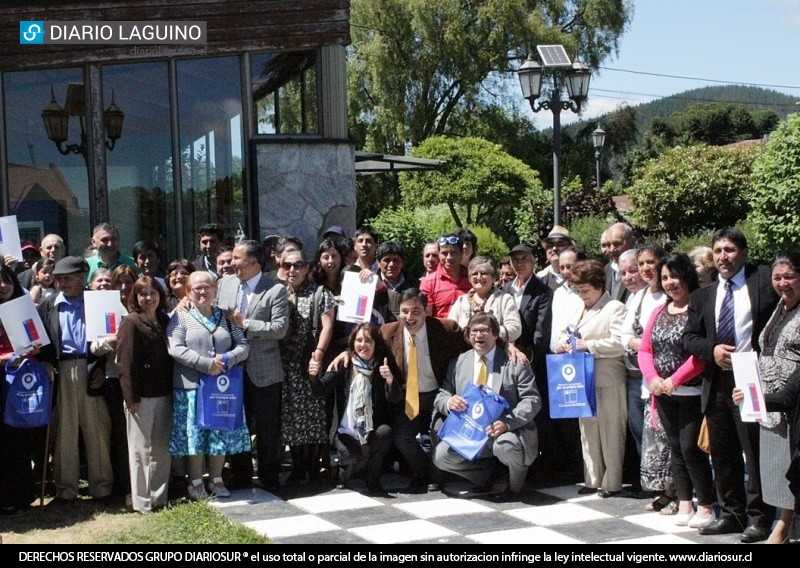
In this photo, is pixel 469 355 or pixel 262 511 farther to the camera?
pixel 469 355

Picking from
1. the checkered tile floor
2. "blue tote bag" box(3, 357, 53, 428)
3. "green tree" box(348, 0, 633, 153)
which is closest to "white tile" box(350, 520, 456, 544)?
the checkered tile floor

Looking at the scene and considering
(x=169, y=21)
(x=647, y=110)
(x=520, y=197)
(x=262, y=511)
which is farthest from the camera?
(x=647, y=110)

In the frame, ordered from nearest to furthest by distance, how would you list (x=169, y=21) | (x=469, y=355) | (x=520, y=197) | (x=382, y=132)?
(x=469, y=355)
(x=169, y=21)
(x=520, y=197)
(x=382, y=132)

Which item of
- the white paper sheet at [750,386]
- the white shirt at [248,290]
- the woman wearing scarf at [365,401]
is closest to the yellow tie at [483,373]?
the woman wearing scarf at [365,401]

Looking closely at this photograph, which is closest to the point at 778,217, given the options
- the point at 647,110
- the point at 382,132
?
the point at 382,132

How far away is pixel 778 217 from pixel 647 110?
8235cm

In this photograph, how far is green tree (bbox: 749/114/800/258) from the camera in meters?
17.5

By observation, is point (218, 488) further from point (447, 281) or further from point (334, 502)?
point (447, 281)

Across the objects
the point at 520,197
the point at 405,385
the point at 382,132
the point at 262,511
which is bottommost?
the point at 262,511

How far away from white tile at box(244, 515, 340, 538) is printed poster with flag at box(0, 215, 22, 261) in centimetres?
323

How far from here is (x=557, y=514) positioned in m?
7.12

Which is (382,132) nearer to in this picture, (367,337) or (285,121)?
(285,121)

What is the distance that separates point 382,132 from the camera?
33.3 meters

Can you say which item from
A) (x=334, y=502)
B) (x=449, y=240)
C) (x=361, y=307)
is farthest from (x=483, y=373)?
(x=334, y=502)
